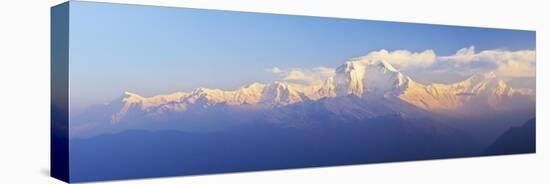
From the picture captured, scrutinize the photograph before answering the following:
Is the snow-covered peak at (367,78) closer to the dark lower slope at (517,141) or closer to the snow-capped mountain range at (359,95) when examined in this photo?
the snow-capped mountain range at (359,95)

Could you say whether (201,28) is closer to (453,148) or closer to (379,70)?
(379,70)

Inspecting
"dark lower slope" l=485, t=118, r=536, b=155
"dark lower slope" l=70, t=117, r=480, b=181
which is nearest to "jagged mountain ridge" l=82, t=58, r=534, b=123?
"dark lower slope" l=70, t=117, r=480, b=181

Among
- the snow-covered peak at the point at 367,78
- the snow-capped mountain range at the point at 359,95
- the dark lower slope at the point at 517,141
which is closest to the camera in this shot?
the snow-capped mountain range at the point at 359,95

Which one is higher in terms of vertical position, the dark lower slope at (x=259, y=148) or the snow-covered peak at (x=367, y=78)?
the snow-covered peak at (x=367, y=78)

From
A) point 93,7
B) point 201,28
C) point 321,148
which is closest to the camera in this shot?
point 93,7

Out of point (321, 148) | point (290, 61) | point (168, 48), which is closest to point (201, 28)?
point (168, 48)

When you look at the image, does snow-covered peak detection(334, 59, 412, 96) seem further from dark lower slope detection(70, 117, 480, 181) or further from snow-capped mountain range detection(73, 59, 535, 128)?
dark lower slope detection(70, 117, 480, 181)

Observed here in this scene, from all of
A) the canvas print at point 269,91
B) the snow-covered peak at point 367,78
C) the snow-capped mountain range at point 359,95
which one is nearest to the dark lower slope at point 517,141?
the canvas print at point 269,91
